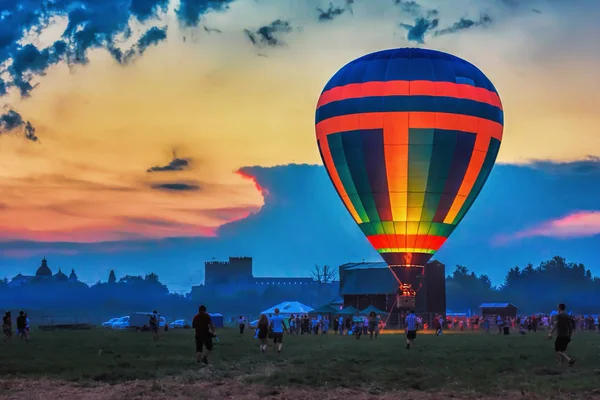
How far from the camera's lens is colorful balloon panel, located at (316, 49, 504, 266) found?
51469 millimetres

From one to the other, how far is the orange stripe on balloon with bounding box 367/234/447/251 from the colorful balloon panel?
0.28ft

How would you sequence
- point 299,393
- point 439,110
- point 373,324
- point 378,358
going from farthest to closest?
point 439,110 < point 373,324 < point 378,358 < point 299,393

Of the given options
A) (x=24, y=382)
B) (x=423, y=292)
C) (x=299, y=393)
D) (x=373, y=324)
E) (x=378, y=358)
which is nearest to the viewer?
(x=299, y=393)

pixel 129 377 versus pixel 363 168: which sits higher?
pixel 363 168

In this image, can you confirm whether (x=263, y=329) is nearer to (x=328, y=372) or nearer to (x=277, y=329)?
(x=277, y=329)

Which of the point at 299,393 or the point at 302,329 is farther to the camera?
the point at 302,329

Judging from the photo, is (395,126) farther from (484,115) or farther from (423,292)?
(423,292)

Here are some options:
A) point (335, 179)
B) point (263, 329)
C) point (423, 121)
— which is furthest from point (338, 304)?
point (263, 329)

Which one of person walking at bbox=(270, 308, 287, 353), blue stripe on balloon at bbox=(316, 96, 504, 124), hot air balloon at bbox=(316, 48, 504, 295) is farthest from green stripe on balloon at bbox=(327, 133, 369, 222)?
person walking at bbox=(270, 308, 287, 353)

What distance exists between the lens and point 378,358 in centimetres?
2827

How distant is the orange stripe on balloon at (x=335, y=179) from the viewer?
54.5m

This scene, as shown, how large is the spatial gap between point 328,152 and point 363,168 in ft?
10.1

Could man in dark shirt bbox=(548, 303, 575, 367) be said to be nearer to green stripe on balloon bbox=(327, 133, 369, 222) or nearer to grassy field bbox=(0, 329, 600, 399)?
grassy field bbox=(0, 329, 600, 399)

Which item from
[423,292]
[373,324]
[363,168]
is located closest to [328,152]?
[363,168]
